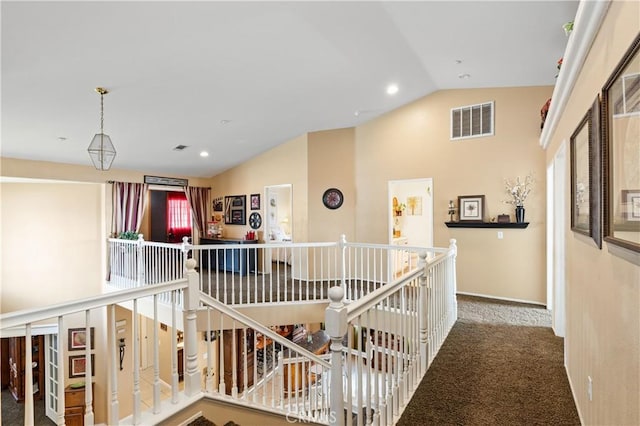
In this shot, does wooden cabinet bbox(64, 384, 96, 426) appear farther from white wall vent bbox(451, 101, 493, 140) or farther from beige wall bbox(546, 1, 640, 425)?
white wall vent bbox(451, 101, 493, 140)

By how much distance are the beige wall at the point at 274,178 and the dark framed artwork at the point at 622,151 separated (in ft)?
17.3

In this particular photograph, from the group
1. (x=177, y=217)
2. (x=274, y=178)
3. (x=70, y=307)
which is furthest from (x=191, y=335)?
(x=177, y=217)

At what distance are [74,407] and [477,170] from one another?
314 inches

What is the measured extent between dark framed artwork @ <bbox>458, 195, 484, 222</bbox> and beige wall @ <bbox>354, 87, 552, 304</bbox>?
90 millimetres

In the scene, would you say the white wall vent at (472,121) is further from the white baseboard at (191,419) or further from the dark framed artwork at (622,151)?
the white baseboard at (191,419)

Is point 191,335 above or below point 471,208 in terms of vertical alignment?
below

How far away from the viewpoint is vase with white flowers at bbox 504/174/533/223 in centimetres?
479

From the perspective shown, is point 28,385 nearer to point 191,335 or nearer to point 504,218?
point 191,335

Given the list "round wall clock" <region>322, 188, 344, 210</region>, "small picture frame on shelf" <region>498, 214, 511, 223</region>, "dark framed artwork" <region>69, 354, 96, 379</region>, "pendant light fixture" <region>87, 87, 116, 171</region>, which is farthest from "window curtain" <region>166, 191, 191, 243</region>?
"small picture frame on shelf" <region>498, 214, 511, 223</region>

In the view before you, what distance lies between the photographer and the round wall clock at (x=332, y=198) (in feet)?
21.1

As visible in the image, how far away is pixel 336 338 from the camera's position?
1.52 m

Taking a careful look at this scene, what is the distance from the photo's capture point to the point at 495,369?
2771 millimetres

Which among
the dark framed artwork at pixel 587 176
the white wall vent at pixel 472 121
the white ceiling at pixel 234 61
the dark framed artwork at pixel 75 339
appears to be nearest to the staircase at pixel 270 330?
the dark framed artwork at pixel 75 339

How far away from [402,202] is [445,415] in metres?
6.28
